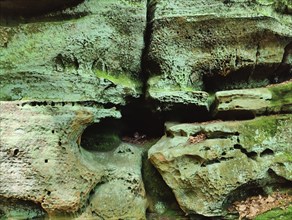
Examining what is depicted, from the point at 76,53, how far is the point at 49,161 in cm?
256

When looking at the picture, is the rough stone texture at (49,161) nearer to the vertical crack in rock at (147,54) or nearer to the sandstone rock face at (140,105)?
the sandstone rock face at (140,105)

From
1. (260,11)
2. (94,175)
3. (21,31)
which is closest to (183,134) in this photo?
(94,175)

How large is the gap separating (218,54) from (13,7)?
468 cm

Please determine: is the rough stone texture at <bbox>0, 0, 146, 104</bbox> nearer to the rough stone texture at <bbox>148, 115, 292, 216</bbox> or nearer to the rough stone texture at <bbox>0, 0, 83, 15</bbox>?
the rough stone texture at <bbox>0, 0, 83, 15</bbox>

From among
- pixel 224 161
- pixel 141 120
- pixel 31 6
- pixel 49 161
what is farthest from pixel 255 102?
pixel 31 6

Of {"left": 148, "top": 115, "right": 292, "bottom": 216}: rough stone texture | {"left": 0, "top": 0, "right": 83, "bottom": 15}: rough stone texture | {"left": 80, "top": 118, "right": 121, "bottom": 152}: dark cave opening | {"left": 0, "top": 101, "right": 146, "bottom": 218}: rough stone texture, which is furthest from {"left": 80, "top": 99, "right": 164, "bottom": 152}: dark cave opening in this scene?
{"left": 0, "top": 0, "right": 83, "bottom": 15}: rough stone texture

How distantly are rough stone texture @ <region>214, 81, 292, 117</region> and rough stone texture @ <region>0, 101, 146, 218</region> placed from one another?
8.66 feet

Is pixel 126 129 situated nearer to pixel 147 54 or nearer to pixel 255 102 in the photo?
pixel 147 54

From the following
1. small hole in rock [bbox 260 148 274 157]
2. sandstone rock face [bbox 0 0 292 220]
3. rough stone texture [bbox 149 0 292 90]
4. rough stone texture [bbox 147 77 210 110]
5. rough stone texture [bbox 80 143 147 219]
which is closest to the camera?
sandstone rock face [bbox 0 0 292 220]

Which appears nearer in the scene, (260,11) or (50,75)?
(50,75)

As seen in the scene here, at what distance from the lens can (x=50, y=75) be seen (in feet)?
23.6

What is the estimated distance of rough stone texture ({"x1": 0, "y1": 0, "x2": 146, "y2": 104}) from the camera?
7160 mm

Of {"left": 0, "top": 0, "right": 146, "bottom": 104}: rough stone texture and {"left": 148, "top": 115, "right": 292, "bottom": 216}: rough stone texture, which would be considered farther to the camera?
{"left": 0, "top": 0, "right": 146, "bottom": 104}: rough stone texture

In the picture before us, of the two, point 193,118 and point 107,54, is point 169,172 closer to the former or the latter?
point 193,118
